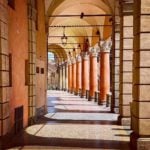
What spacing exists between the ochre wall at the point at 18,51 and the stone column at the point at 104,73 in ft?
33.4

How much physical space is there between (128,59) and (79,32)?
18924mm

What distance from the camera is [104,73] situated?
21578 mm

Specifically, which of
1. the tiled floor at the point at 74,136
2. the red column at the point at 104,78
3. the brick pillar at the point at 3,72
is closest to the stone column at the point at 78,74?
the red column at the point at 104,78

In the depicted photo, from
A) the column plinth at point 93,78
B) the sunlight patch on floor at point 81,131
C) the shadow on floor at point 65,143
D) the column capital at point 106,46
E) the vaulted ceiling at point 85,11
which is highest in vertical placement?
the vaulted ceiling at point 85,11

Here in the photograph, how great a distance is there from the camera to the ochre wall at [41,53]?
14.4 metres

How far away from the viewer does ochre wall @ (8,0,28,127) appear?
9.78m

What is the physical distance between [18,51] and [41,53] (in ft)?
15.4

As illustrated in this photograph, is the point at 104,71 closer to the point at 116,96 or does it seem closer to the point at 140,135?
the point at 116,96

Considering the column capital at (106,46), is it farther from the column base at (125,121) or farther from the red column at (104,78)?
the column base at (125,121)

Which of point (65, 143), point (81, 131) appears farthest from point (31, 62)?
point (65, 143)

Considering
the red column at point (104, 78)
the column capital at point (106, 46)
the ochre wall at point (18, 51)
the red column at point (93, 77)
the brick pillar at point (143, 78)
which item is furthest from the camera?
the red column at point (93, 77)

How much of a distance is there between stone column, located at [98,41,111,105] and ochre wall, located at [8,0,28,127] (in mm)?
10166

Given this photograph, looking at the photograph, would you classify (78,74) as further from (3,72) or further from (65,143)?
(3,72)

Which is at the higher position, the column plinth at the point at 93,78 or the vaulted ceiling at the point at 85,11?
the vaulted ceiling at the point at 85,11
